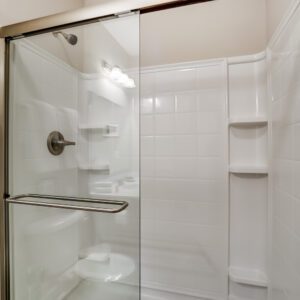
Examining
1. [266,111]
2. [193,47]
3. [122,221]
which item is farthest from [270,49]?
[122,221]

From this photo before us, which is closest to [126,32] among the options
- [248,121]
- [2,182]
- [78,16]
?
[78,16]

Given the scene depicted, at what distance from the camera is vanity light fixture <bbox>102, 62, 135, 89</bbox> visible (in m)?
1.08

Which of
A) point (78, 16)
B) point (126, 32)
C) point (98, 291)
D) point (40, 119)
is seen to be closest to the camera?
point (78, 16)

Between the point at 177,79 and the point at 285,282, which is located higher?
the point at 177,79

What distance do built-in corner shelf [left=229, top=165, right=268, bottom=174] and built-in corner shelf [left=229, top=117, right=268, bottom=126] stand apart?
24cm

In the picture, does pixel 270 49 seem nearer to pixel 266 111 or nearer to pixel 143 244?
pixel 266 111

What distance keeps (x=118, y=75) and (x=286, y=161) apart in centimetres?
89

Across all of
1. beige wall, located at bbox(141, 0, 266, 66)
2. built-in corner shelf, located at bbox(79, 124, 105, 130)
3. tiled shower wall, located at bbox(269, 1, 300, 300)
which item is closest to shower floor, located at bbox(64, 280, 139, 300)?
tiled shower wall, located at bbox(269, 1, 300, 300)

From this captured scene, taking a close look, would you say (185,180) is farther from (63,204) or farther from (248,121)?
(63,204)

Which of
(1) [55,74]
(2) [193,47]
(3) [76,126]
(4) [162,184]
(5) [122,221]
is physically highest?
(2) [193,47]

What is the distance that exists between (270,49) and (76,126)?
112cm

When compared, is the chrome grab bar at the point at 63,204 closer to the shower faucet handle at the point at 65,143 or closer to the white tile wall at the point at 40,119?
the white tile wall at the point at 40,119

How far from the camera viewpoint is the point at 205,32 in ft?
4.23

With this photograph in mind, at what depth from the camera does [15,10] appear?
3.23 ft
